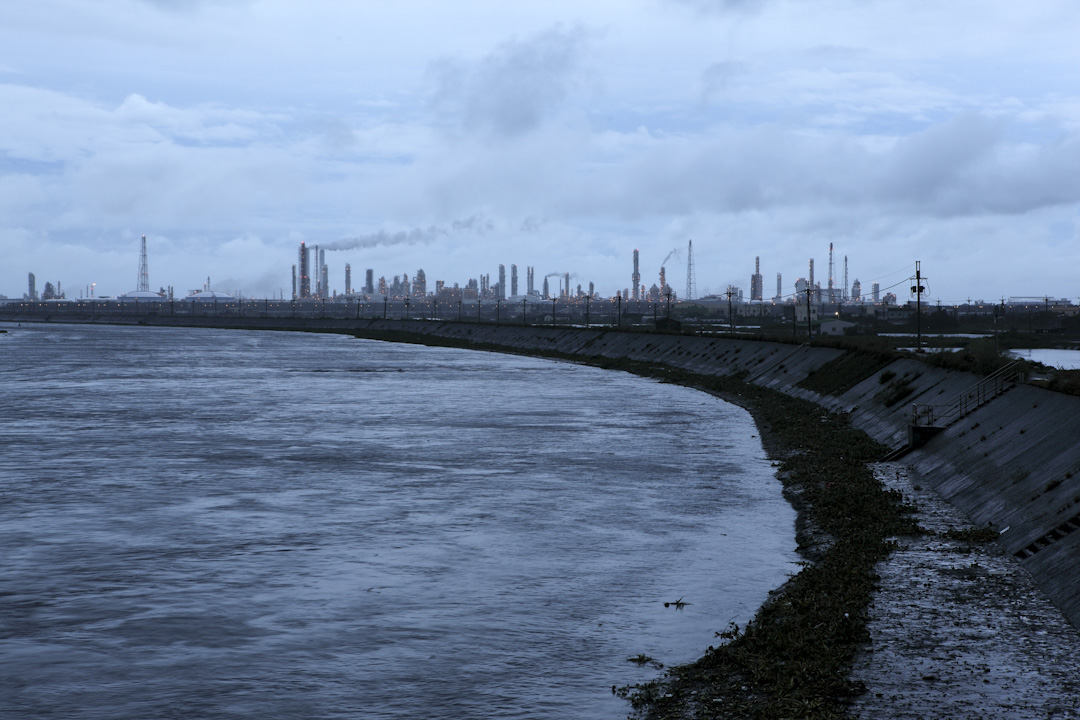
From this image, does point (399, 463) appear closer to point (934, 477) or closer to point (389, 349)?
point (934, 477)

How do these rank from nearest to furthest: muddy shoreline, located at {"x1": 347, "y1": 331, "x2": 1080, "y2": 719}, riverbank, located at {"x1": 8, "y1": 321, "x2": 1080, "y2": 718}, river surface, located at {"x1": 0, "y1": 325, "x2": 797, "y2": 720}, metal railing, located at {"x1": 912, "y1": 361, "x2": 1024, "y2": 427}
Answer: muddy shoreline, located at {"x1": 347, "y1": 331, "x2": 1080, "y2": 719} → riverbank, located at {"x1": 8, "y1": 321, "x2": 1080, "y2": 718} → river surface, located at {"x1": 0, "y1": 325, "x2": 797, "y2": 720} → metal railing, located at {"x1": 912, "y1": 361, "x2": 1024, "y2": 427}

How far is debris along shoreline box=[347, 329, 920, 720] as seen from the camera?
46.6 ft

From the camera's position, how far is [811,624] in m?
17.3

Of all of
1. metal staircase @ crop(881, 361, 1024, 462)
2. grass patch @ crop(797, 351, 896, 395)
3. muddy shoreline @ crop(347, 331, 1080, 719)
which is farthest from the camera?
grass patch @ crop(797, 351, 896, 395)

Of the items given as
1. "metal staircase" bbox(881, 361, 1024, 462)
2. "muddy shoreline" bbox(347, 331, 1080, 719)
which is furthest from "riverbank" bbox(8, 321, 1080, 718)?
"metal staircase" bbox(881, 361, 1024, 462)

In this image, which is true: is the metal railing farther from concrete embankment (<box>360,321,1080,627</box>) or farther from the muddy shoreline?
the muddy shoreline

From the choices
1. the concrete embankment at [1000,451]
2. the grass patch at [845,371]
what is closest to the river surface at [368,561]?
the concrete embankment at [1000,451]

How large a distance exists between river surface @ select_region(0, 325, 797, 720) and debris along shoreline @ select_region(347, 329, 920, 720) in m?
0.59

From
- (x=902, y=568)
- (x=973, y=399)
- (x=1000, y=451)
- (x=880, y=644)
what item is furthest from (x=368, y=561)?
(x=973, y=399)

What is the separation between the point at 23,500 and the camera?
93.5 ft

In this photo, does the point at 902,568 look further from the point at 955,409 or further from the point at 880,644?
the point at 955,409

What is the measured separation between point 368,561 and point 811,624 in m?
9.50

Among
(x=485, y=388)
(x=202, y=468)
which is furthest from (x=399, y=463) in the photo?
(x=485, y=388)

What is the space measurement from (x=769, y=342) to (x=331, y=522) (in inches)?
2522
